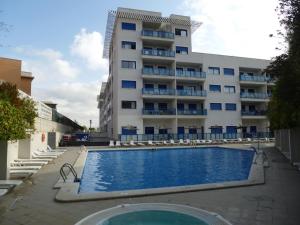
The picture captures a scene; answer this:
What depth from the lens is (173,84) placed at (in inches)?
1634

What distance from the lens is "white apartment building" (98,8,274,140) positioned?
39625mm

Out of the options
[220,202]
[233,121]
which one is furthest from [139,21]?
[220,202]

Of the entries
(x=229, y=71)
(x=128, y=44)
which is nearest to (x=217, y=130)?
(x=229, y=71)

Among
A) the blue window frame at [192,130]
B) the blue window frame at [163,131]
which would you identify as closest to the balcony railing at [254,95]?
the blue window frame at [192,130]

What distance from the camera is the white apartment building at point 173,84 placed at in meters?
39.6

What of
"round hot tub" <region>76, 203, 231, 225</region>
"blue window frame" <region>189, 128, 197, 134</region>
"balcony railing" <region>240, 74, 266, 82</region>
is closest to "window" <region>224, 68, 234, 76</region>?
"balcony railing" <region>240, 74, 266, 82</region>

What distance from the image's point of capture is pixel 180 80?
42.4 meters

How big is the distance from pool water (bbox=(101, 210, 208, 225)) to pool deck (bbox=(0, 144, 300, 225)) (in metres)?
0.80

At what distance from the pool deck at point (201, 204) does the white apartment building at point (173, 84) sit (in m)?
29.2

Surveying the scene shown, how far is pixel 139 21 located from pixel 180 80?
34.6ft

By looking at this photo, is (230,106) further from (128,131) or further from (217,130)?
(128,131)

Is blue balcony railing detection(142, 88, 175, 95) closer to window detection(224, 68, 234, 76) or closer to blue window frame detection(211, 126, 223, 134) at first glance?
blue window frame detection(211, 126, 223, 134)

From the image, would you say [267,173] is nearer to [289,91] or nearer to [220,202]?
[289,91]

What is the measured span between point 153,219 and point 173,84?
3604cm
